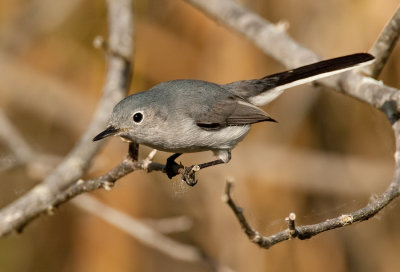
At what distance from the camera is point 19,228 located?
2.91m

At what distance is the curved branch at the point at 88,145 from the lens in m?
2.88

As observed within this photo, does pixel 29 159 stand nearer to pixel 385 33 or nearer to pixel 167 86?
pixel 167 86

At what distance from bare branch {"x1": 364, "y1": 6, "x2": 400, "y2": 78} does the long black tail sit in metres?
0.06

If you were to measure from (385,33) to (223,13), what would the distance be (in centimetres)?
116

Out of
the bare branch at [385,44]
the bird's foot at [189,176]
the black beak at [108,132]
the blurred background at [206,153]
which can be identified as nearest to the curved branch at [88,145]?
the black beak at [108,132]

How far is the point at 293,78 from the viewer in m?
3.33

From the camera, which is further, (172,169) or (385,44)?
(172,169)

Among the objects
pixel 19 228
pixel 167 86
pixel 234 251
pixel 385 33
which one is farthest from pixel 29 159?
pixel 385 33

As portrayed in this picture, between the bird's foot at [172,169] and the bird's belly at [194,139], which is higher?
the bird's belly at [194,139]

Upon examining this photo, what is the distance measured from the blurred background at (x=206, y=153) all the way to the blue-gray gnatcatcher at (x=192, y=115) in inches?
59.3

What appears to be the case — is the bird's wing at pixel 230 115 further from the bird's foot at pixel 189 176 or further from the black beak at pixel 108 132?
the black beak at pixel 108 132

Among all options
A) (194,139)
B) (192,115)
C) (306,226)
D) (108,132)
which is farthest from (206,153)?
→ (306,226)

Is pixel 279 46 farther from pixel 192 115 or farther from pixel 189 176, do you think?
pixel 189 176

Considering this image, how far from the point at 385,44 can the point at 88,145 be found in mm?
1730
